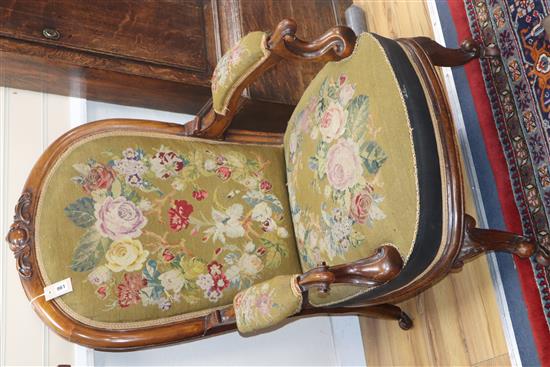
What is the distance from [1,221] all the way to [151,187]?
0.43 m

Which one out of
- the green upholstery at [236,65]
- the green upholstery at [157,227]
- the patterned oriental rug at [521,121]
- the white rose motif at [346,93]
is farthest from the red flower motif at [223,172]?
the patterned oriental rug at [521,121]

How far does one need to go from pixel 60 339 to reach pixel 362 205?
32.3 inches

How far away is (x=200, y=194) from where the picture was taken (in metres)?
1.33

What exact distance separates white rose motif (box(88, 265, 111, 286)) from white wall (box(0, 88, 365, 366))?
30 cm

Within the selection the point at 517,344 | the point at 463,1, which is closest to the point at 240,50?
the point at 463,1

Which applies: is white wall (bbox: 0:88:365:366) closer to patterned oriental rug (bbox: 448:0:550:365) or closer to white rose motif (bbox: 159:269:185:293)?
white rose motif (bbox: 159:269:185:293)

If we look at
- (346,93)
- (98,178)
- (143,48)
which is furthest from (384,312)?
(143,48)

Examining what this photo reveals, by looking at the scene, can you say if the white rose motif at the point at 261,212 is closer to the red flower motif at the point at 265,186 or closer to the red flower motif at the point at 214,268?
the red flower motif at the point at 265,186

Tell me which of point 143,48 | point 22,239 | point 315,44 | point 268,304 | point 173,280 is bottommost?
point 268,304

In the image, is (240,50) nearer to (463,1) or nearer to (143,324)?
(143,324)

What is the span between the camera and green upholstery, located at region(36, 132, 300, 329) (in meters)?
1.20

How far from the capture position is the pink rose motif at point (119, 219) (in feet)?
4.09

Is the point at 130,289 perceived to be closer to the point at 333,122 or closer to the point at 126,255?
the point at 126,255

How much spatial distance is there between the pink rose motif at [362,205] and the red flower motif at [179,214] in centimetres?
39
